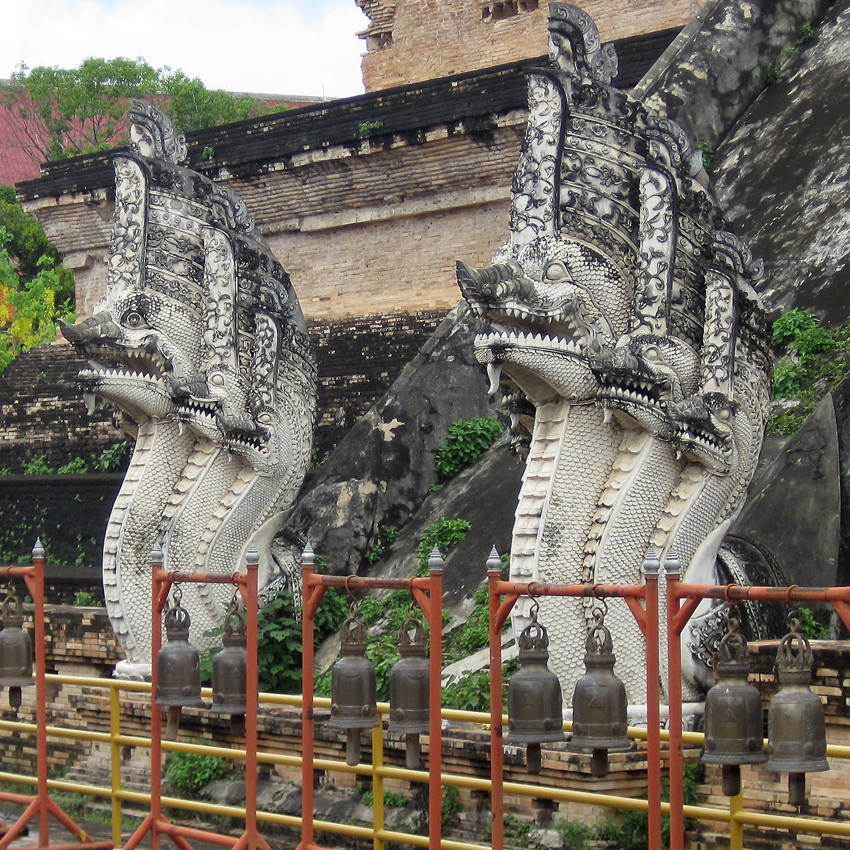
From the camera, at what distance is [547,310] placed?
5941mm

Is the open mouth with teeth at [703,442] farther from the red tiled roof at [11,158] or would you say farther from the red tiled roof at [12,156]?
the red tiled roof at [11,158]

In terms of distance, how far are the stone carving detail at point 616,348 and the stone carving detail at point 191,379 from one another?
7.49 ft

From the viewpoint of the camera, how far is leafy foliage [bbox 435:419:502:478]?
30.1ft

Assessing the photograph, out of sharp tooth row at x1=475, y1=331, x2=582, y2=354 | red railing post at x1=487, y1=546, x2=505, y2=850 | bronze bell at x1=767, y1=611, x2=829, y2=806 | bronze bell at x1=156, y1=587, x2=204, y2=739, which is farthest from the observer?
sharp tooth row at x1=475, y1=331, x2=582, y2=354

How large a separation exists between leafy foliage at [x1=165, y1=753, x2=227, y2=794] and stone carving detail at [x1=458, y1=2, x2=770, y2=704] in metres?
2.16

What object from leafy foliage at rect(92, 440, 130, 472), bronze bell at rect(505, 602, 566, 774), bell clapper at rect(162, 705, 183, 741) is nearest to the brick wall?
leafy foliage at rect(92, 440, 130, 472)

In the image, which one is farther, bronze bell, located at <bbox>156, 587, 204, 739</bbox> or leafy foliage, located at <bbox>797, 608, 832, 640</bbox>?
leafy foliage, located at <bbox>797, 608, 832, 640</bbox>

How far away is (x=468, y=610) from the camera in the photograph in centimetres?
758

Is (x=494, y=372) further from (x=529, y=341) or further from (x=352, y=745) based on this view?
(x=352, y=745)

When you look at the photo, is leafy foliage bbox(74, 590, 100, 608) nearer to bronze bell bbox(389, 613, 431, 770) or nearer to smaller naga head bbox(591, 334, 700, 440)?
smaller naga head bbox(591, 334, 700, 440)

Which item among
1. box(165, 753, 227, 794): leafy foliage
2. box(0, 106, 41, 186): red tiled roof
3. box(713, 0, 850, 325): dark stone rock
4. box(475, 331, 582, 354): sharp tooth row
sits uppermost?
box(0, 106, 41, 186): red tiled roof

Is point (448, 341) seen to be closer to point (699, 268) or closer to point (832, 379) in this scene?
point (832, 379)

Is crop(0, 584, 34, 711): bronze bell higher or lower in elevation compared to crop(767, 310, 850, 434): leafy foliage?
lower

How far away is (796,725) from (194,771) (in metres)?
4.03
